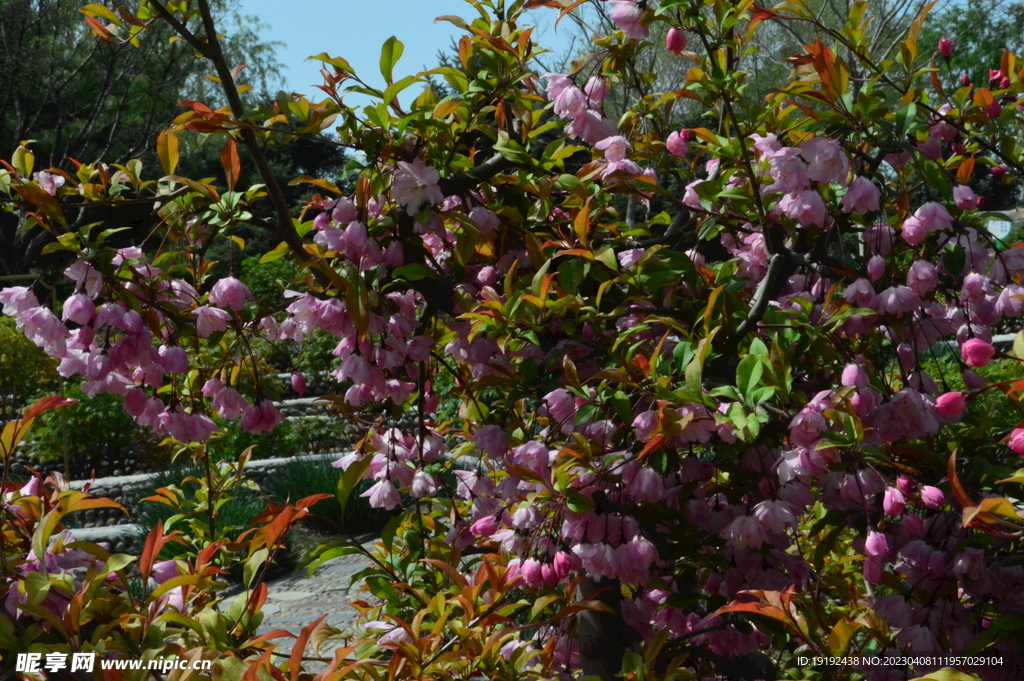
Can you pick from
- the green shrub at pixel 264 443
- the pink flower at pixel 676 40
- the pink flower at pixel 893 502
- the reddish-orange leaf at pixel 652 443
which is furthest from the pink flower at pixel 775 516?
the green shrub at pixel 264 443

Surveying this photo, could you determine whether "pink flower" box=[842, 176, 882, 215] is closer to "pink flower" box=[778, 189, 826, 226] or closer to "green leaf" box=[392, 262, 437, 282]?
"pink flower" box=[778, 189, 826, 226]

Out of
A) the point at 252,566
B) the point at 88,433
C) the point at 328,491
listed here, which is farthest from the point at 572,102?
the point at 88,433

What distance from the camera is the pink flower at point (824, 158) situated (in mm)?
1200

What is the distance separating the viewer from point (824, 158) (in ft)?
3.95

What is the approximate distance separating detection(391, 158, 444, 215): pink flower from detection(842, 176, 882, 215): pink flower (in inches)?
26.3

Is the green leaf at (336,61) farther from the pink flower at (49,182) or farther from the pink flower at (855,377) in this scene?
the pink flower at (855,377)

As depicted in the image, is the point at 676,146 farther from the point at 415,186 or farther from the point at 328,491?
the point at 328,491

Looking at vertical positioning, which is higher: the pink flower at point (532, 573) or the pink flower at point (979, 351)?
the pink flower at point (979, 351)

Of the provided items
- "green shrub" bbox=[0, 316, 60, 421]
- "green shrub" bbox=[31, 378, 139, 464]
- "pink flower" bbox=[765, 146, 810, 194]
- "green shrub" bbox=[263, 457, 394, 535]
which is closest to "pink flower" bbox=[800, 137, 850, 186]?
"pink flower" bbox=[765, 146, 810, 194]

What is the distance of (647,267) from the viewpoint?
1375mm

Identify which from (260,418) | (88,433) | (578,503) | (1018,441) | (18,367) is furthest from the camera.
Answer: (18,367)

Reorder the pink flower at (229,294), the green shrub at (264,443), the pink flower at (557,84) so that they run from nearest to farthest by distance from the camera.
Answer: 1. the pink flower at (229,294)
2. the pink flower at (557,84)
3. the green shrub at (264,443)

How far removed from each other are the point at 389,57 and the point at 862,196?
846mm

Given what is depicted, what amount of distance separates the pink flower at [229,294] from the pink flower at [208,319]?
0.03 meters
